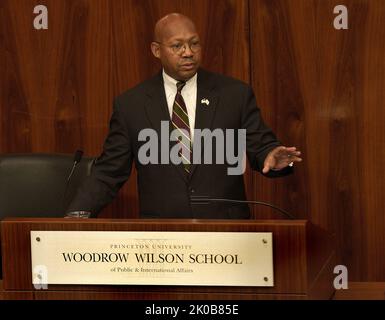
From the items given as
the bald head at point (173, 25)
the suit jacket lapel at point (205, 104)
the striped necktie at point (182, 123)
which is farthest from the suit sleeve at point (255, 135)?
the bald head at point (173, 25)

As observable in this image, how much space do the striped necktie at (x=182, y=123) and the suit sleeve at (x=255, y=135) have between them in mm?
230

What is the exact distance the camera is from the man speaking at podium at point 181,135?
3803 millimetres

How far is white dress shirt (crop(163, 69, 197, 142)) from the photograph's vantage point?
390 centimetres

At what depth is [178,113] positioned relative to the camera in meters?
3.87

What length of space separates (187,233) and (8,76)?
255cm

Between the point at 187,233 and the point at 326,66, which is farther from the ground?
the point at 326,66

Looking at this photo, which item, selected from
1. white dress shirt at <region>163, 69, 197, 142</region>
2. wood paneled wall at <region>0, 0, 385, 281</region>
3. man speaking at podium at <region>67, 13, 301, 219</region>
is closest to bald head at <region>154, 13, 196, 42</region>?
man speaking at podium at <region>67, 13, 301, 219</region>

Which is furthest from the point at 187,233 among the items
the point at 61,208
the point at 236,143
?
the point at 61,208

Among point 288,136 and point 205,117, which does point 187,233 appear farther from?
point 288,136

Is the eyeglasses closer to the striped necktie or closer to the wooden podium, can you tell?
the striped necktie

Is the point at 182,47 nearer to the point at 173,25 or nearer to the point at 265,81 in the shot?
the point at 173,25

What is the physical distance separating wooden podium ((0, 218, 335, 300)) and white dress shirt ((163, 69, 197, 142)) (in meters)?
1.19

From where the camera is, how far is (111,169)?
3799 mm

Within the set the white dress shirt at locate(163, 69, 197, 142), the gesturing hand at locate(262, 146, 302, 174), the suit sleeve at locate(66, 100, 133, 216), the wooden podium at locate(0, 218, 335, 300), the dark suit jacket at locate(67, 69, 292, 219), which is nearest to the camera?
the wooden podium at locate(0, 218, 335, 300)
